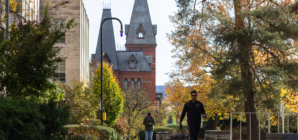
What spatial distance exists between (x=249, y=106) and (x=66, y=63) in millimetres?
19679

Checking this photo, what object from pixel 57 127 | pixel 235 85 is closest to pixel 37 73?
pixel 57 127

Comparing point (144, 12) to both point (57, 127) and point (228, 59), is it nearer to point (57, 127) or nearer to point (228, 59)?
point (228, 59)

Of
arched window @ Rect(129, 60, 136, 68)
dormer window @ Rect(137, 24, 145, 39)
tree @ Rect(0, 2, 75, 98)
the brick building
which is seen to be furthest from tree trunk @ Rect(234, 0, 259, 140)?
dormer window @ Rect(137, 24, 145, 39)

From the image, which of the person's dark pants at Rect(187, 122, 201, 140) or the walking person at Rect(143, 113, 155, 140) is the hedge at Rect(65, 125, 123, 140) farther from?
the person's dark pants at Rect(187, 122, 201, 140)

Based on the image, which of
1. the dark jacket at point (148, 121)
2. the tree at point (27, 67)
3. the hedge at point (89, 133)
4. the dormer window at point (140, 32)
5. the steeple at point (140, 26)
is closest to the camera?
the tree at point (27, 67)

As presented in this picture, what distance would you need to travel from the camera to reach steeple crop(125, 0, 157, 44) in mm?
88000

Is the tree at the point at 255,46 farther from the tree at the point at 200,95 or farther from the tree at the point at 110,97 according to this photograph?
the tree at the point at 110,97

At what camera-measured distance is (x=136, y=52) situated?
83.8m

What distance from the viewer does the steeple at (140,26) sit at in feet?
289

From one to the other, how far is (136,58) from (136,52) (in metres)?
1.44

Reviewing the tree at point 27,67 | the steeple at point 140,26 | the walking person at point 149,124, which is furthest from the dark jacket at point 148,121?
the steeple at point 140,26

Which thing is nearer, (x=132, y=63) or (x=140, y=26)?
(x=132, y=63)

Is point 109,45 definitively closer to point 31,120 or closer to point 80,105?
point 80,105

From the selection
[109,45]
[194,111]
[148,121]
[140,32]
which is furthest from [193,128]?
[140,32]
